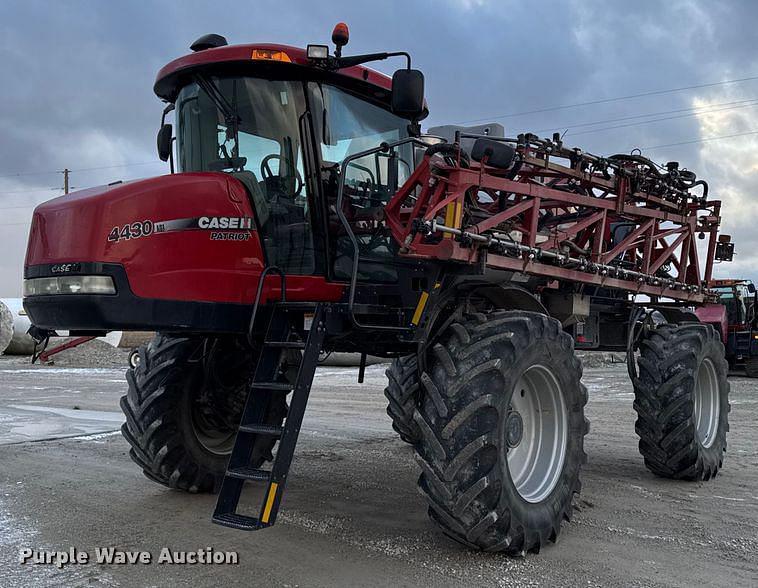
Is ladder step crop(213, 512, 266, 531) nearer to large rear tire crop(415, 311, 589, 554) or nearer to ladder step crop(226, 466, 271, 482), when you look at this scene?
ladder step crop(226, 466, 271, 482)

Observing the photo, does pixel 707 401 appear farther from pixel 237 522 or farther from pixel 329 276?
pixel 237 522

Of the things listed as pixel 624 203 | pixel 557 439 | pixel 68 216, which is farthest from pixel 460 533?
pixel 624 203

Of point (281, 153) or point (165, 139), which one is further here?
point (165, 139)

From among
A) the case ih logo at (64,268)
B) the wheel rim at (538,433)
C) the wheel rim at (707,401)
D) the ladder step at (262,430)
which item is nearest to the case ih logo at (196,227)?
the case ih logo at (64,268)

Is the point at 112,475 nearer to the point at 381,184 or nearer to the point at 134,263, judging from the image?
the point at 134,263

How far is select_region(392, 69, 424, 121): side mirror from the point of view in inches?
175

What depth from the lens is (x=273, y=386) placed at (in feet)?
14.7

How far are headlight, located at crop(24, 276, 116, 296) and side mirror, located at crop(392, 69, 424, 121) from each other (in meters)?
1.98

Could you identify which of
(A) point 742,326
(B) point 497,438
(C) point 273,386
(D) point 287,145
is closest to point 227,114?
(D) point 287,145

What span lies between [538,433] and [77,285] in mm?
3141

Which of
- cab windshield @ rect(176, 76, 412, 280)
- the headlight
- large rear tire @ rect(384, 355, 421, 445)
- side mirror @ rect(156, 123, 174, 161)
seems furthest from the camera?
large rear tire @ rect(384, 355, 421, 445)

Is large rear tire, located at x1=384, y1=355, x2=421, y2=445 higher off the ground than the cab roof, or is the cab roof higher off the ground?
the cab roof

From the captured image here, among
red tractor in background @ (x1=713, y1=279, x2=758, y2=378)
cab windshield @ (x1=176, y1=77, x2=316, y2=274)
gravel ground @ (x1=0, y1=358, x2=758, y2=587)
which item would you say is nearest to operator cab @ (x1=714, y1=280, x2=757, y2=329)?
red tractor in background @ (x1=713, y1=279, x2=758, y2=378)

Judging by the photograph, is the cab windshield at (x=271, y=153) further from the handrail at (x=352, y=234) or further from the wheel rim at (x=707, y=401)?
the wheel rim at (x=707, y=401)
